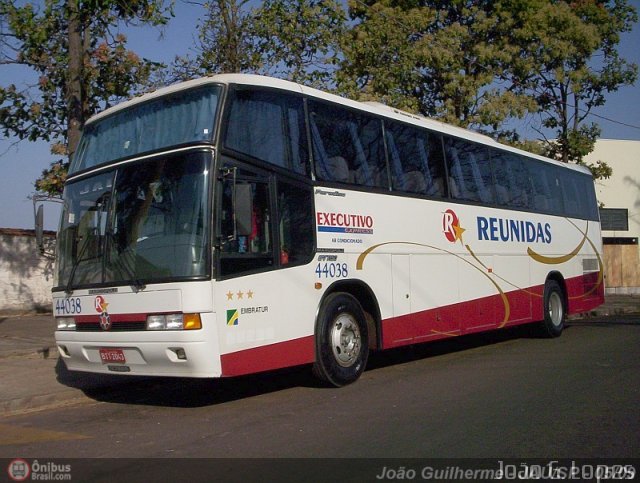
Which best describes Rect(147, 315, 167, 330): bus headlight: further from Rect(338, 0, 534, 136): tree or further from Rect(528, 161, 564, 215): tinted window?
Rect(338, 0, 534, 136): tree

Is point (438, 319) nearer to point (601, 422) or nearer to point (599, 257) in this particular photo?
point (601, 422)

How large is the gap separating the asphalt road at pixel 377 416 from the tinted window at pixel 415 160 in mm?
2740

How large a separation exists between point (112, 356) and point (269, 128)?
3.13 m

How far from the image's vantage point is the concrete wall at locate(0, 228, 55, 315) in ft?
59.3

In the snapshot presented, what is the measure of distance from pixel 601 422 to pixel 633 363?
4.04 metres

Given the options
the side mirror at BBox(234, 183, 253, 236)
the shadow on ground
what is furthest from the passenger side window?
the shadow on ground

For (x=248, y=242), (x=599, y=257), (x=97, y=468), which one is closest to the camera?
(x=97, y=468)

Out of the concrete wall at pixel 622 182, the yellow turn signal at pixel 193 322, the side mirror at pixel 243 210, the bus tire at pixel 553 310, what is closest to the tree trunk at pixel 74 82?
the side mirror at pixel 243 210

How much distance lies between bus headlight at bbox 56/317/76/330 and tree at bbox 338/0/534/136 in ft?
34.8

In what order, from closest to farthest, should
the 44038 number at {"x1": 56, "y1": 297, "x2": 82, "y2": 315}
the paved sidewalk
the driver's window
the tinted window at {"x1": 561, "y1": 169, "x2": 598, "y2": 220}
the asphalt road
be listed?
the asphalt road
the driver's window
the 44038 number at {"x1": 56, "y1": 297, "x2": 82, "y2": 315}
the paved sidewalk
the tinted window at {"x1": 561, "y1": 169, "x2": 598, "y2": 220}

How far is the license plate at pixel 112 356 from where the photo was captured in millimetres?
8156

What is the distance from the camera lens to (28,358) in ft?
40.1

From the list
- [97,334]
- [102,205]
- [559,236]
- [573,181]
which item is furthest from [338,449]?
[573,181]

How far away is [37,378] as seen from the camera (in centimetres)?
1035
